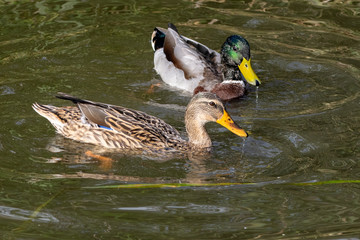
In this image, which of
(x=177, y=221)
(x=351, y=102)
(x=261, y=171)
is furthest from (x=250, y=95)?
(x=177, y=221)

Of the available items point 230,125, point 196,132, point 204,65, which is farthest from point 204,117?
point 204,65

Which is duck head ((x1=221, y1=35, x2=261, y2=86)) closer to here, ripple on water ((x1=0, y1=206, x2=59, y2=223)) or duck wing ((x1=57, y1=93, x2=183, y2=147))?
duck wing ((x1=57, y1=93, x2=183, y2=147))

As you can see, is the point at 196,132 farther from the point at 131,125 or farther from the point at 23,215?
→ the point at 23,215

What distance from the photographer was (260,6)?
1270cm

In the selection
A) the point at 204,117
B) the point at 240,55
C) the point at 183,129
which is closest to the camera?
the point at 204,117

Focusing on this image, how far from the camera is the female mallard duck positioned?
8.10m

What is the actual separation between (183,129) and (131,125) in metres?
0.93

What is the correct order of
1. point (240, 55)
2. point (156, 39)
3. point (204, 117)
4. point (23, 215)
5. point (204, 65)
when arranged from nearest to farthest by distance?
1. point (23, 215)
2. point (204, 117)
3. point (240, 55)
4. point (204, 65)
5. point (156, 39)

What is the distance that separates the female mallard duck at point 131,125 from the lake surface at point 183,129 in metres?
0.20

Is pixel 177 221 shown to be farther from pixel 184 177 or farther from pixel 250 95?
pixel 250 95

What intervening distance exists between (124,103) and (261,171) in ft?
9.17

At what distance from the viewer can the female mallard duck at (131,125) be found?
8102mm

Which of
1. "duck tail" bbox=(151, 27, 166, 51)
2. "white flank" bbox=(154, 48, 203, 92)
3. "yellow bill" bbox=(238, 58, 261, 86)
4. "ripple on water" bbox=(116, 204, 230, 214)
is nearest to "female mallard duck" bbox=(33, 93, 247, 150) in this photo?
"ripple on water" bbox=(116, 204, 230, 214)

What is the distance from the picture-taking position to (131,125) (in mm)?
8227
